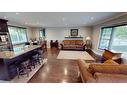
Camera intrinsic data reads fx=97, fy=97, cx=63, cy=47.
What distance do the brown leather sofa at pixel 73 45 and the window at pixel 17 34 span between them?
3.62 m

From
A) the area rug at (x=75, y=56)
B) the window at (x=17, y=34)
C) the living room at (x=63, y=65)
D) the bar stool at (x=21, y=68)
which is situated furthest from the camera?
the window at (x=17, y=34)

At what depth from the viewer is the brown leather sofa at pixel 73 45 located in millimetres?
8830

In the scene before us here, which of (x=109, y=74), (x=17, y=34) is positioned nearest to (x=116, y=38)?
(x=109, y=74)

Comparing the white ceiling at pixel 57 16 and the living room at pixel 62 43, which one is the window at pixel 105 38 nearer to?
the living room at pixel 62 43

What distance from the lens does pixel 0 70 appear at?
306 centimetres

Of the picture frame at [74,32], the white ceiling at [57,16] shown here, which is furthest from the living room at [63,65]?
the picture frame at [74,32]

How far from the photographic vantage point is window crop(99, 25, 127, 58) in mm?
4334

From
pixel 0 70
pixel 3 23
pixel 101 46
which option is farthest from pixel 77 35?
pixel 0 70

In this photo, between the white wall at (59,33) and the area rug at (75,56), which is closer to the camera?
the area rug at (75,56)

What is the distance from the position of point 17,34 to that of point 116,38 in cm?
719

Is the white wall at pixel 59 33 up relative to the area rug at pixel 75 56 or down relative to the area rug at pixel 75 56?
up

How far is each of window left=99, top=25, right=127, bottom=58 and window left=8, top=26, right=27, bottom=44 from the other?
658 centimetres
